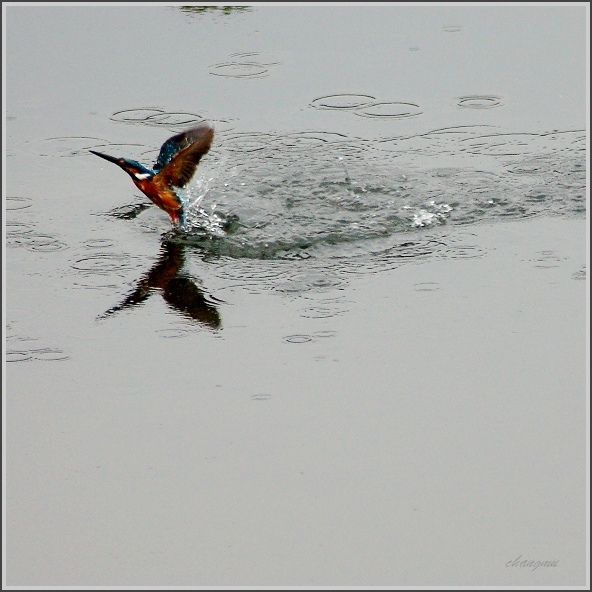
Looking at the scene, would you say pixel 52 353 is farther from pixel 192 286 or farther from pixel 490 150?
pixel 490 150

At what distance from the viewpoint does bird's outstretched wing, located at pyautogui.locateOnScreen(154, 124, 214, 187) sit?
6.25 m

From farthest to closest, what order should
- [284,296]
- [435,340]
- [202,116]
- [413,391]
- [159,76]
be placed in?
1. [159,76]
2. [202,116]
3. [284,296]
4. [435,340]
5. [413,391]

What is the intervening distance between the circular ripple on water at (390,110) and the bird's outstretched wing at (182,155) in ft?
6.04

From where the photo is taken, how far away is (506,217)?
6.30 metres

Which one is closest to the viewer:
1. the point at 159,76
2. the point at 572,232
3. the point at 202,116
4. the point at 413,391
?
the point at 413,391

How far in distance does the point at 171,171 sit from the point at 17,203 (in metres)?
0.91

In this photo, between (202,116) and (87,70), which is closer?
(202,116)

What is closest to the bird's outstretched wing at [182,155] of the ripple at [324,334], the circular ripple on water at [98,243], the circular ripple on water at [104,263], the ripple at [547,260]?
the circular ripple on water at [98,243]

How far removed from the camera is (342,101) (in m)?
8.09

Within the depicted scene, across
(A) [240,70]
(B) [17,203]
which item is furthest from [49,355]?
(A) [240,70]

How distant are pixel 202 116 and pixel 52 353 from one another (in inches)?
126

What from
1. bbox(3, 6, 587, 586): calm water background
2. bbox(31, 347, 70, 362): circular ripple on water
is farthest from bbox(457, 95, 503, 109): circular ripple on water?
bbox(31, 347, 70, 362): circular ripple on water

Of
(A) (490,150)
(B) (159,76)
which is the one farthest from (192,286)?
(B) (159,76)

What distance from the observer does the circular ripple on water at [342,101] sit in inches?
316
